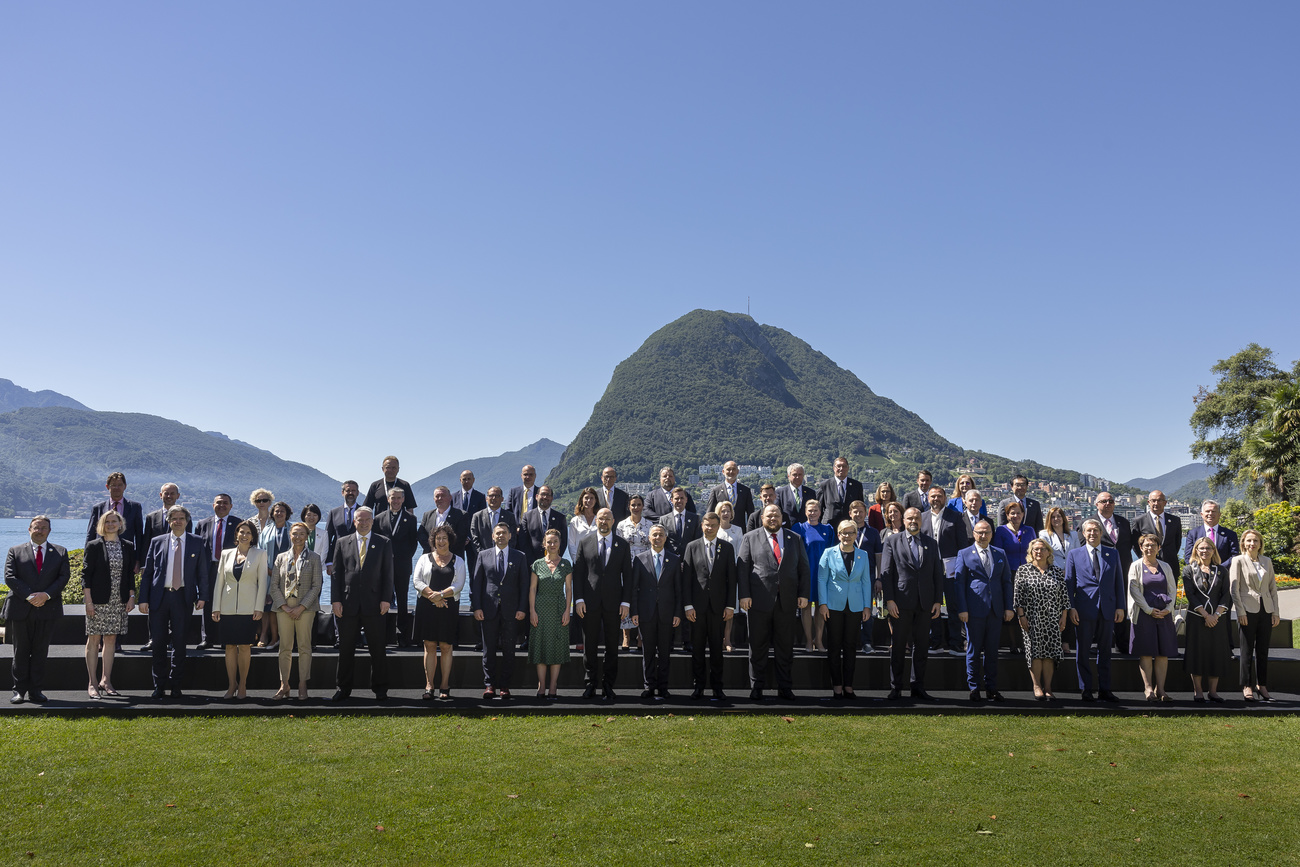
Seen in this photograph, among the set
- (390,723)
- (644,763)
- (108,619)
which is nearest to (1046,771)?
(644,763)

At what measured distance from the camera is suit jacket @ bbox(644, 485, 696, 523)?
33.1 feet

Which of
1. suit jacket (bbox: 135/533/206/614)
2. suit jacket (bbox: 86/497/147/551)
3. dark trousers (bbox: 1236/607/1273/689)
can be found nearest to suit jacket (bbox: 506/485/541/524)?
suit jacket (bbox: 135/533/206/614)

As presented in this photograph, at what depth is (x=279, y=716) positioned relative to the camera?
7.46 metres

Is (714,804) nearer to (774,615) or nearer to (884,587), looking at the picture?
(774,615)

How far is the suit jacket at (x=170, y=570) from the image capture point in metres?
8.18

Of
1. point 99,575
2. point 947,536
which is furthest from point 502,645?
point 947,536

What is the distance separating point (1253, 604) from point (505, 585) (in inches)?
313

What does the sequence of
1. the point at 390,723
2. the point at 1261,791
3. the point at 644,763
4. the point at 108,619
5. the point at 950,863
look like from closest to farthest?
the point at 950,863
the point at 1261,791
the point at 644,763
the point at 390,723
the point at 108,619

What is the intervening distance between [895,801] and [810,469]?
→ 312 ft

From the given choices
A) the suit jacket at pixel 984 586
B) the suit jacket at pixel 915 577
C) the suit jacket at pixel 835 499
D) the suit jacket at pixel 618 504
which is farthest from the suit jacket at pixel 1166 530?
the suit jacket at pixel 618 504

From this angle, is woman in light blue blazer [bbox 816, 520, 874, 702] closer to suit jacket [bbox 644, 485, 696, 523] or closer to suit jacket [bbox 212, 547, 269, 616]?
suit jacket [bbox 644, 485, 696, 523]

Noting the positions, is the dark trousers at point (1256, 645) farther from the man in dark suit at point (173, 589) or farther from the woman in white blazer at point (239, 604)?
the man in dark suit at point (173, 589)

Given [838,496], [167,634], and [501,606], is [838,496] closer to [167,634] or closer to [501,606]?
[501,606]

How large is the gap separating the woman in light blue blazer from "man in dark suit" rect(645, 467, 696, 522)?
2.17m
